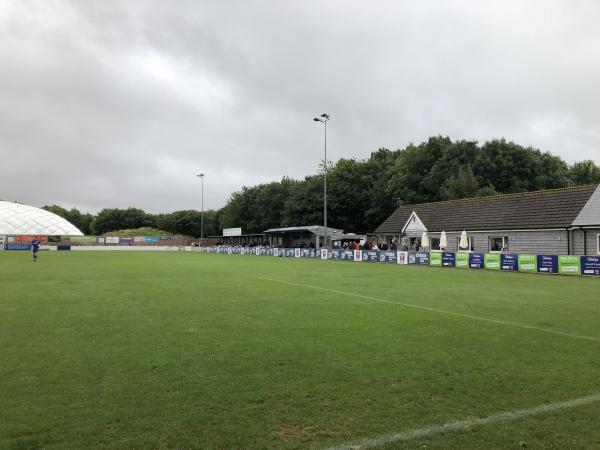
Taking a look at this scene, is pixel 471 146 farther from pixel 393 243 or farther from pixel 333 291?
pixel 333 291

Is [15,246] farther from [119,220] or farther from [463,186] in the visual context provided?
[463,186]

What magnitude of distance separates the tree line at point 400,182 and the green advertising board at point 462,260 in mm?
24227

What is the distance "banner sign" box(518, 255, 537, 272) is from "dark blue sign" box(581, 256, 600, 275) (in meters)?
2.53

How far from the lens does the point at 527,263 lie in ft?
86.1

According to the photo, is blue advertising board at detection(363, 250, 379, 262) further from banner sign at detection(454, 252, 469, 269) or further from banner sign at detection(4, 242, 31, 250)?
banner sign at detection(4, 242, 31, 250)

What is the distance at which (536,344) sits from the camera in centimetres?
807

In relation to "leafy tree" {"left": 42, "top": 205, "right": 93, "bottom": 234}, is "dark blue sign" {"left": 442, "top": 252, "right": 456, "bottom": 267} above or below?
below

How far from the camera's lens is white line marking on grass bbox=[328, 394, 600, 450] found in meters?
4.21

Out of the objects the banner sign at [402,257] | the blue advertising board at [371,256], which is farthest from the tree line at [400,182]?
the banner sign at [402,257]

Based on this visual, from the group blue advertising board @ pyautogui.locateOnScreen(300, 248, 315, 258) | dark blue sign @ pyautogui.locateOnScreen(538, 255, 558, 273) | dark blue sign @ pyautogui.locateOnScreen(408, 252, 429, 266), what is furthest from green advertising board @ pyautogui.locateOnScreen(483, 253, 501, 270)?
blue advertising board @ pyautogui.locateOnScreen(300, 248, 315, 258)

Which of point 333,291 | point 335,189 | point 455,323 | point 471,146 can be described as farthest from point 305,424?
point 335,189

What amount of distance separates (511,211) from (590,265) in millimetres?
12991

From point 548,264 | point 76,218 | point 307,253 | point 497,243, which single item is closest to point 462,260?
point 548,264

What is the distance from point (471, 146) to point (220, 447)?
5814 centimetres
